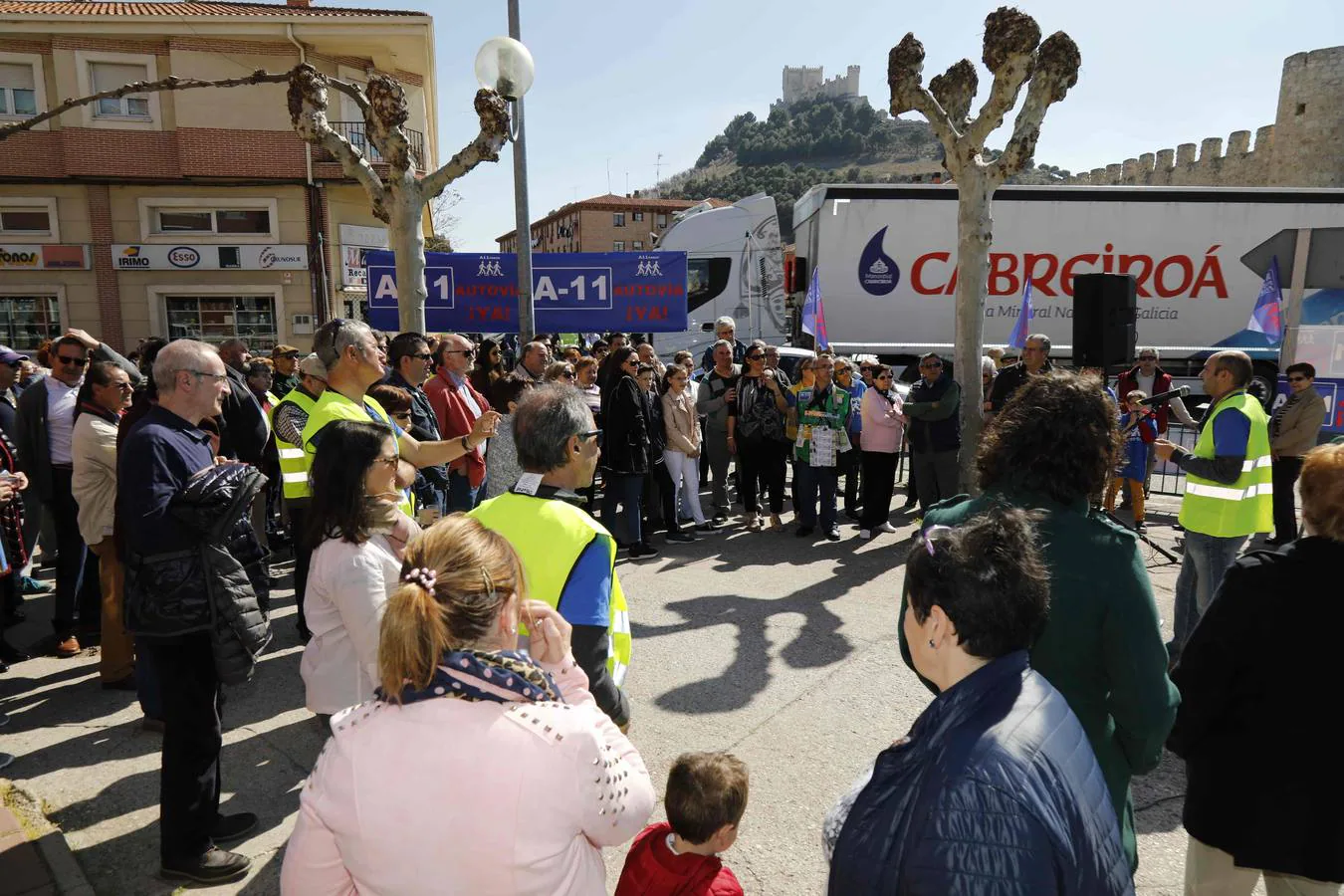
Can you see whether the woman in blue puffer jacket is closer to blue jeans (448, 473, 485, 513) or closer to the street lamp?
blue jeans (448, 473, 485, 513)

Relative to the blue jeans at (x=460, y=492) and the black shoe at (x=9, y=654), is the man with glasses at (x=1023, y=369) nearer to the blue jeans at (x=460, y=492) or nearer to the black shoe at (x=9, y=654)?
the blue jeans at (x=460, y=492)

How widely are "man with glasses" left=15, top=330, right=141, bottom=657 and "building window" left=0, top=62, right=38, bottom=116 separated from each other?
770 inches

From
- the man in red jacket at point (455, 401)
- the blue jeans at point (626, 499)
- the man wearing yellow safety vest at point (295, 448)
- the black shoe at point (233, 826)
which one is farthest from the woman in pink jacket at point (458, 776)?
the blue jeans at point (626, 499)

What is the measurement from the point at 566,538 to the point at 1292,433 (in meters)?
7.42

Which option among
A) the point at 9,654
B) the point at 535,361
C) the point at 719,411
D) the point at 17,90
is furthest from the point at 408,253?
the point at 17,90

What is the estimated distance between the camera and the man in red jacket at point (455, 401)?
5.98 m

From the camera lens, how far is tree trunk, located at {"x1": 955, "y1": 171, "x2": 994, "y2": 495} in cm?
812

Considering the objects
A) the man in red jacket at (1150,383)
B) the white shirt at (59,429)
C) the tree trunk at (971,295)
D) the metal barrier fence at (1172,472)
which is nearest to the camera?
the white shirt at (59,429)

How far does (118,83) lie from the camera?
20281 mm

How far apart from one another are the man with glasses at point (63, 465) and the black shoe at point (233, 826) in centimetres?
281

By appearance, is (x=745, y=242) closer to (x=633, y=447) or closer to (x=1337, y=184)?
(x=633, y=447)

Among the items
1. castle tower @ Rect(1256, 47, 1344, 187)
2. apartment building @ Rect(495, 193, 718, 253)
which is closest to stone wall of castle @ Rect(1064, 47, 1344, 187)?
castle tower @ Rect(1256, 47, 1344, 187)

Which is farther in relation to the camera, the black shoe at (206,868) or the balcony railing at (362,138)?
the balcony railing at (362,138)

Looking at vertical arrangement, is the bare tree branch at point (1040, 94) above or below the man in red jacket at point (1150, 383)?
above
